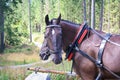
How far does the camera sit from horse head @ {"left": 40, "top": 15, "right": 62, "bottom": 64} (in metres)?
5.43

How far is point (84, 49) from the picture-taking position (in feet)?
17.9

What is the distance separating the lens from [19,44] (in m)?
45.7

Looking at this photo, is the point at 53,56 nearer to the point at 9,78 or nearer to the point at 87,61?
the point at 87,61

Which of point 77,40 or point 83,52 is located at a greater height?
point 77,40

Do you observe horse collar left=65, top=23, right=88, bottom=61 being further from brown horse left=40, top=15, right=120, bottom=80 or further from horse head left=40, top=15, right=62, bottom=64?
horse head left=40, top=15, right=62, bottom=64

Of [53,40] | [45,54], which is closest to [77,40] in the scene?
[53,40]

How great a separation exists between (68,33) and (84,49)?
1.44 feet

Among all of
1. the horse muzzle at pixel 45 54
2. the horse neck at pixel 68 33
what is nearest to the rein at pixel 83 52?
the horse neck at pixel 68 33

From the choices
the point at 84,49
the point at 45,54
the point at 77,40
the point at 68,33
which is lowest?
the point at 45,54

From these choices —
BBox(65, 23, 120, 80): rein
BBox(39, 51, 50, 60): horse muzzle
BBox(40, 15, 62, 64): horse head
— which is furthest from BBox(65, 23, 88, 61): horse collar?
BBox(39, 51, 50, 60): horse muzzle

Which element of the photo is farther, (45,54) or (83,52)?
(45,54)

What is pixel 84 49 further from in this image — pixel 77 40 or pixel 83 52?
pixel 77 40

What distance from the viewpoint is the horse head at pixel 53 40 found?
17.8 feet

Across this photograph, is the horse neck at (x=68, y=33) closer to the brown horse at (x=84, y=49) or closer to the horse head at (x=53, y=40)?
the brown horse at (x=84, y=49)
